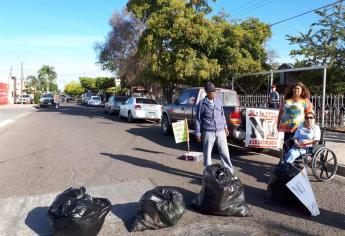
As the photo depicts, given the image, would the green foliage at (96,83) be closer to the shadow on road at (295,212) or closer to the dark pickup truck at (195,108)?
the dark pickup truck at (195,108)

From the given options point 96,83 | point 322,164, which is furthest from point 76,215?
point 96,83

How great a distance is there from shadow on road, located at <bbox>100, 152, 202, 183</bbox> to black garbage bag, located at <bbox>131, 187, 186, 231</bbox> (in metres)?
2.59

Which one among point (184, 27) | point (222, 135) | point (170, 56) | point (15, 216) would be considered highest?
point (184, 27)

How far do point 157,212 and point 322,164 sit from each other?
3.83 meters

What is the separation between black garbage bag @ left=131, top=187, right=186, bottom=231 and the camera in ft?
15.9

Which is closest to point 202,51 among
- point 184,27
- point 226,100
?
point 184,27

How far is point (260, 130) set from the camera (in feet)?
31.4

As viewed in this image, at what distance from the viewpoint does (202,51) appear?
20.2 meters

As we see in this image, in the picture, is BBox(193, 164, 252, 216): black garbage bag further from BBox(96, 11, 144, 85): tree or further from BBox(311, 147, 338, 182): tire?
BBox(96, 11, 144, 85): tree

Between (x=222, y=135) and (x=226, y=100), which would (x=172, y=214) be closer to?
(x=222, y=135)

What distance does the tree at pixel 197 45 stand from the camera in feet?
63.7

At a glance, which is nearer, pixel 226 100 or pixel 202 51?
pixel 226 100

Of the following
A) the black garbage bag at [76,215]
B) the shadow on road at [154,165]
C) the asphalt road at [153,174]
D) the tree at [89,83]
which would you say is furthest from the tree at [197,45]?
the tree at [89,83]

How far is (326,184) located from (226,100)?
5804 millimetres
